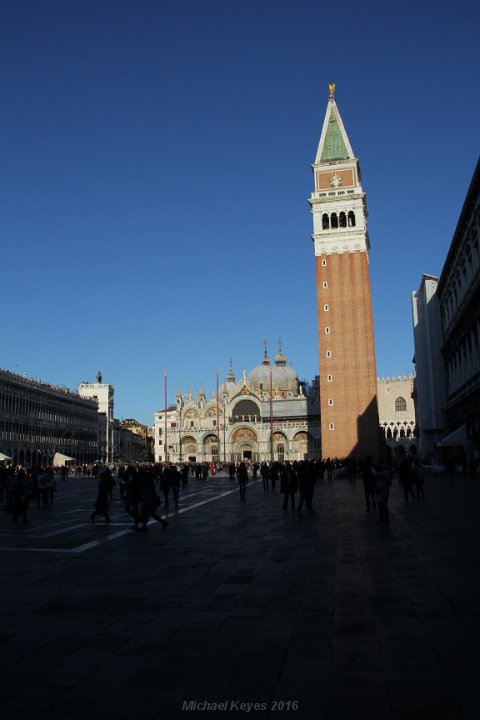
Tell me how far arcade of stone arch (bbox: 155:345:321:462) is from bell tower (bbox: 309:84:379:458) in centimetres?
1997

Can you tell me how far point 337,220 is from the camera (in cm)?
6406

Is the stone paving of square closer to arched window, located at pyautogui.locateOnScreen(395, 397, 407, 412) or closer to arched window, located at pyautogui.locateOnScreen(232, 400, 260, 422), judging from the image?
arched window, located at pyautogui.locateOnScreen(395, 397, 407, 412)

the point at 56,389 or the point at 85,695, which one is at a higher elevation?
the point at 56,389

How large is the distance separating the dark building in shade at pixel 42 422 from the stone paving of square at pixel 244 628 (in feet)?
180

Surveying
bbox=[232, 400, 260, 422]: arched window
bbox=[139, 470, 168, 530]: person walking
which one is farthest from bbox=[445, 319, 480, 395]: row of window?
bbox=[232, 400, 260, 422]: arched window

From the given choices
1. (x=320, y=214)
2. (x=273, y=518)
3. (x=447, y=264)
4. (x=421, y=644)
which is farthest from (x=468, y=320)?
(x=320, y=214)

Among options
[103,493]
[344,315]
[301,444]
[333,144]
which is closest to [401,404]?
[301,444]

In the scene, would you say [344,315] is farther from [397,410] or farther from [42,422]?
[42,422]

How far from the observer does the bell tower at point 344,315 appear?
192 ft

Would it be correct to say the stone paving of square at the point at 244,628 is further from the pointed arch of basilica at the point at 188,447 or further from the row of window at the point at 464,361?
the pointed arch of basilica at the point at 188,447

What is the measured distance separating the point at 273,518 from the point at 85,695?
11791 mm

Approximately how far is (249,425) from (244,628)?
7900 centimetres

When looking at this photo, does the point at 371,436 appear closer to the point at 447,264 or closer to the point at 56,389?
the point at 447,264

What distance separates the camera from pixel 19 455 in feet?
210
